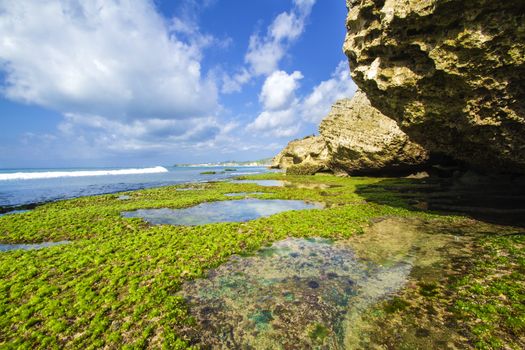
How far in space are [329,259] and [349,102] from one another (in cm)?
4174

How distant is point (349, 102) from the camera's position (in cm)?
4703

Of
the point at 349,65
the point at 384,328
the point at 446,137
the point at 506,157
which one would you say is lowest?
the point at 384,328

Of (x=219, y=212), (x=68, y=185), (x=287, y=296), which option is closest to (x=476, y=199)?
(x=287, y=296)

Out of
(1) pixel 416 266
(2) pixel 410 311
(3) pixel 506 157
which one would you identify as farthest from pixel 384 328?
(3) pixel 506 157

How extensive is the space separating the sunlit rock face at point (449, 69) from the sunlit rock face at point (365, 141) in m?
15.9

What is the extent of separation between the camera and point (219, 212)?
933 inches

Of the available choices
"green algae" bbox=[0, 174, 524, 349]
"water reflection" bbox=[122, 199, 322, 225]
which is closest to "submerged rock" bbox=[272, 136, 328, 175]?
"water reflection" bbox=[122, 199, 322, 225]

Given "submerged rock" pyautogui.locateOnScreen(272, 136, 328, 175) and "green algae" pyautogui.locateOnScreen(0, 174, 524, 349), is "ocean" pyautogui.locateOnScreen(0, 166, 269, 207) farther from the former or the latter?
"submerged rock" pyautogui.locateOnScreen(272, 136, 328, 175)

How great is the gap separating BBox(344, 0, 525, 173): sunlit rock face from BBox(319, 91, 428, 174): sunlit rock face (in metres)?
15.9

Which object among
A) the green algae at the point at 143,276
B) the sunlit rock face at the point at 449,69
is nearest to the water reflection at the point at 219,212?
the green algae at the point at 143,276

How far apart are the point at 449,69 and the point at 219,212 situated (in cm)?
2004

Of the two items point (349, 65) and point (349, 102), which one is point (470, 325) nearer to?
point (349, 65)

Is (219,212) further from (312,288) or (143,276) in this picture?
(312,288)

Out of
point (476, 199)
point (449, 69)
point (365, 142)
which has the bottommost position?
point (476, 199)
